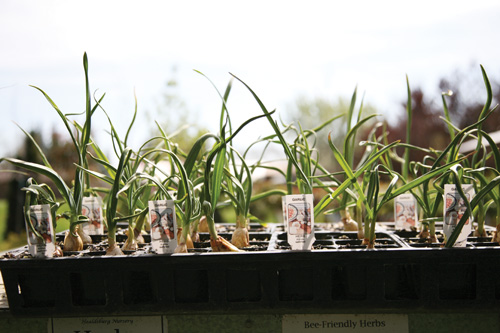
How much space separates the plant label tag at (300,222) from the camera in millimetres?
724

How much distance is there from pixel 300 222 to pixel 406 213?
1.32 feet

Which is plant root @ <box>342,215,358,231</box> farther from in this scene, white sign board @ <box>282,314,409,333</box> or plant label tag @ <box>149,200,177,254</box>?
plant label tag @ <box>149,200,177,254</box>

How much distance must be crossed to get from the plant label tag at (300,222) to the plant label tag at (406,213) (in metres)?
0.37

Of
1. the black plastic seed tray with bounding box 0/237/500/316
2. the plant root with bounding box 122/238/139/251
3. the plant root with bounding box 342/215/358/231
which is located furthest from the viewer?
the plant root with bounding box 342/215/358/231

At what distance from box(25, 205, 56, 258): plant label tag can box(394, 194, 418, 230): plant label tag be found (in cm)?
75

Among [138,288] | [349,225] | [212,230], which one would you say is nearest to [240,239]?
[212,230]

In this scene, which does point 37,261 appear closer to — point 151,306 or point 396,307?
point 151,306

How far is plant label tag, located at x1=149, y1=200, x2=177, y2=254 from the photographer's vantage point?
725 millimetres

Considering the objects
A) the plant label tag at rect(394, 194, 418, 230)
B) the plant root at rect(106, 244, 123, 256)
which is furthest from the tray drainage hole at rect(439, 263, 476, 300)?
the plant root at rect(106, 244, 123, 256)

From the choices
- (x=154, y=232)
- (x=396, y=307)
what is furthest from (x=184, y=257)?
(x=396, y=307)

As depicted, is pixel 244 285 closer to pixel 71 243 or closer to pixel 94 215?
pixel 71 243

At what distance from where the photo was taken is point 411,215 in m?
1.03

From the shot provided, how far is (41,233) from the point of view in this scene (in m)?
0.75

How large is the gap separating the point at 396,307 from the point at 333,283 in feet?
0.35
